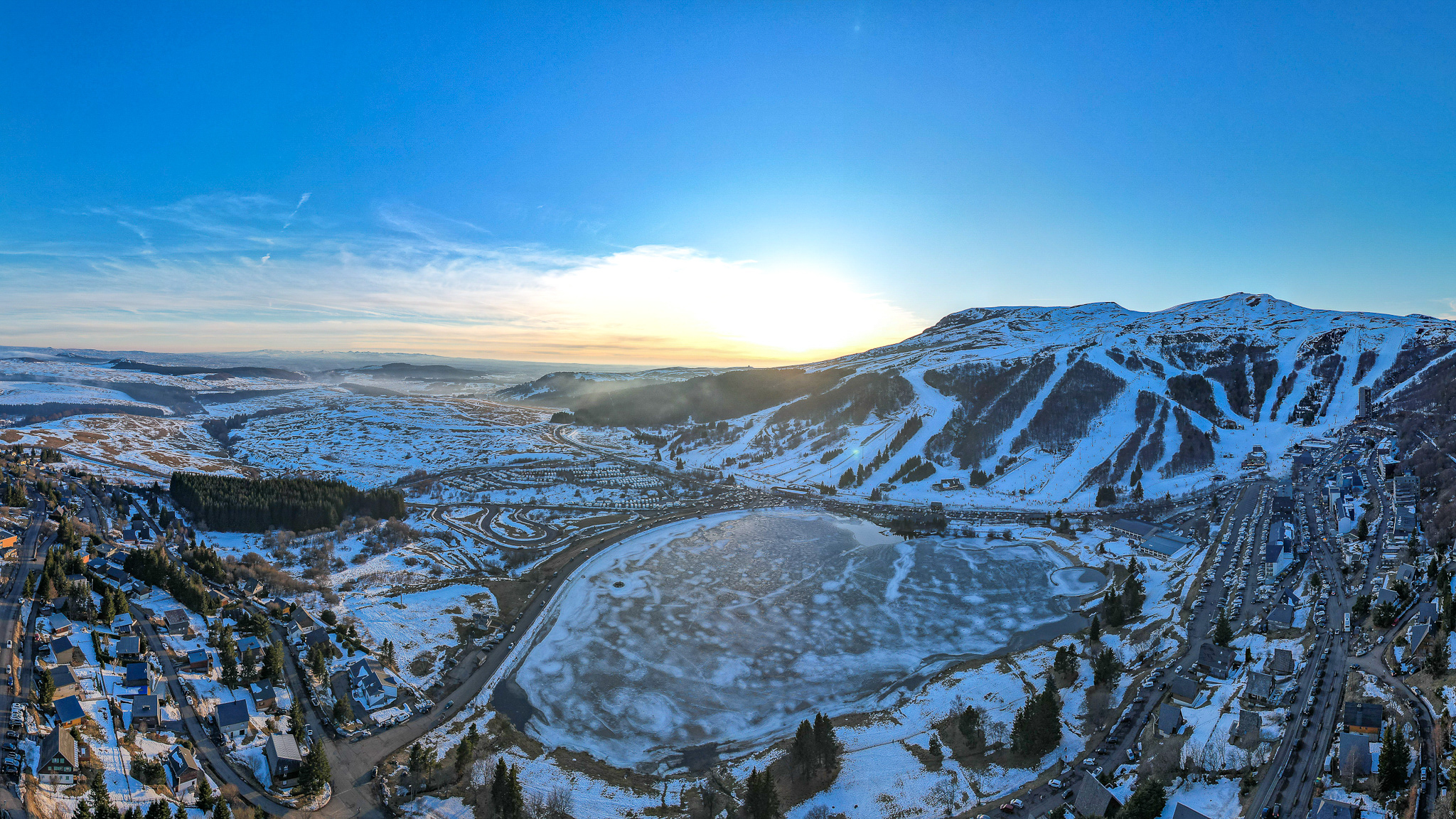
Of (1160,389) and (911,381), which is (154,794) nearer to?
(911,381)

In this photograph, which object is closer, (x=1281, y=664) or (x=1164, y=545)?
(x=1281, y=664)

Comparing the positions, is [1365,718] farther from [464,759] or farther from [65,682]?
[65,682]

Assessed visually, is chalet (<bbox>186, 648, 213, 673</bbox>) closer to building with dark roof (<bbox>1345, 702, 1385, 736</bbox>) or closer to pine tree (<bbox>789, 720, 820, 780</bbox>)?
pine tree (<bbox>789, 720, 820, 780</bbox>)

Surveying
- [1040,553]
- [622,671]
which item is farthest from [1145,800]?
[1040,553]

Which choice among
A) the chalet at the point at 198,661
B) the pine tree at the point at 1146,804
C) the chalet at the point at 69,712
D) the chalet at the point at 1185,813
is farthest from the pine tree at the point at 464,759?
the chalet at the point at 1185,813

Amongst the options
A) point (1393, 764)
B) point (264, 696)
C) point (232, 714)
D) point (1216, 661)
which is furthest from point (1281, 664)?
A: point (264, 696)

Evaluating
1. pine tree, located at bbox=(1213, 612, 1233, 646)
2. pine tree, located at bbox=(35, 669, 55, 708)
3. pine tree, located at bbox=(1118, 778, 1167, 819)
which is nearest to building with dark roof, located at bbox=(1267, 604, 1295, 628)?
pine tree, located at bbox=(1213, 612, 1233, 646)
